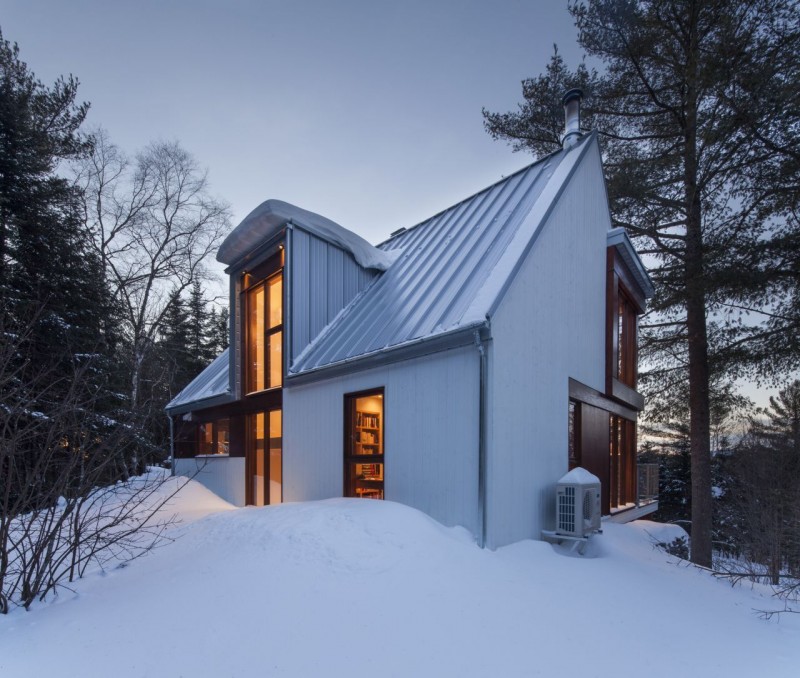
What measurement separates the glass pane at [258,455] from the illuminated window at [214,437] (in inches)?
67.0

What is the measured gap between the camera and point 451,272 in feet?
25.2

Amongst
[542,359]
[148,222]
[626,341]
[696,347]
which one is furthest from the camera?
[148,222]

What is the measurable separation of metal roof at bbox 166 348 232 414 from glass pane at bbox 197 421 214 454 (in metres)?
0.73

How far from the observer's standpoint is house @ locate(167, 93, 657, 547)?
19.4ft

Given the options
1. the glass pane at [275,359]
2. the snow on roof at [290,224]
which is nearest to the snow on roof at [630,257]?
the snow on roof at [290,224]

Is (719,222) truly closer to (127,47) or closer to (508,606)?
(508,606)

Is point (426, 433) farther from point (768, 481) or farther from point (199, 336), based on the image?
point (199, 336)

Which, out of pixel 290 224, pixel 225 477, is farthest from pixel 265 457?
pixel 290 224

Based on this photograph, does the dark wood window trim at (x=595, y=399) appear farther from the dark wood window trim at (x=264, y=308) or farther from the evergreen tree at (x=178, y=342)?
the evergreen tree at (x=178, y=342)

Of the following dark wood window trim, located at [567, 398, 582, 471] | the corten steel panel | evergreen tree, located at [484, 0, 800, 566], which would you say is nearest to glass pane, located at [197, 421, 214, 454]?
dark wood window trim, located at [567, 398, 582, 471]

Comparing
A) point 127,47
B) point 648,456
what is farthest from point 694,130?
point 648,456

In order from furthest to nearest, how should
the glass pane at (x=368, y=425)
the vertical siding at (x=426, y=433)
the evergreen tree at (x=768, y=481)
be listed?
the evergreen tree at (x=768, y=481)
the glass pane at (x=368, y=425)
the vertical siding at (x=426, y=433)

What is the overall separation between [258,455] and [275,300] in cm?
348

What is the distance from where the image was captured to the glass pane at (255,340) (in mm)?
10906
